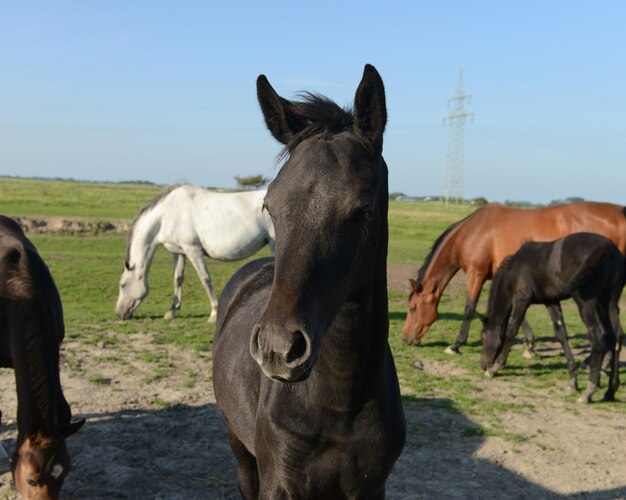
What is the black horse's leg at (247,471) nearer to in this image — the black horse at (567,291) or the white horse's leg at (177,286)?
the black horse at (567,291)

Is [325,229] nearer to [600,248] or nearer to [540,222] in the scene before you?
[600,248]

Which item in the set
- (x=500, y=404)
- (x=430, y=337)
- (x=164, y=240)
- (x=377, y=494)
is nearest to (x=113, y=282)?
(x=164, y=240)

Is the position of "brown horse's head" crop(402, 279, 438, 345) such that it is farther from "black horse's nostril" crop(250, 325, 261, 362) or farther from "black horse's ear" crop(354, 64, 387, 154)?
"black horse's nostril" crop(250, 325, 261, 362)

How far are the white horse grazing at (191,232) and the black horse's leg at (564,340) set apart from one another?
191 inches

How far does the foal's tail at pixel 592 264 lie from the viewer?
7.13 m

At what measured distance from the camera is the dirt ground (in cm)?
447

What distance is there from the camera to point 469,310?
9500 mm

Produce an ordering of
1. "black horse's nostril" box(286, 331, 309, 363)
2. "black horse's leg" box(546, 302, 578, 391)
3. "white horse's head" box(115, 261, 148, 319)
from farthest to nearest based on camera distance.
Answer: "white horse's head" box(115, 261, 148, 319)
"black horse's leg" box(546, 302, 578, 391)
"black horse's nostril" box(286, 331, 309, 363)

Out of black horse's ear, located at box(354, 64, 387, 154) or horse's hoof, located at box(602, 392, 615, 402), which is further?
horse's hoof, located at box(602, 392, 615, 402)

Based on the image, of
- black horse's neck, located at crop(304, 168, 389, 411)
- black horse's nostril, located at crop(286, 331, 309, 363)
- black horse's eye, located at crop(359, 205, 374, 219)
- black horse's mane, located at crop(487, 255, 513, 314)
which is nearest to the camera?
black horse's nostril, located at crop(286, 331, 309, 363)

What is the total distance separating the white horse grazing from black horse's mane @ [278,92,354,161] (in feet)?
Result: 27.0

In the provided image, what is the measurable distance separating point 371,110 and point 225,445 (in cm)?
373

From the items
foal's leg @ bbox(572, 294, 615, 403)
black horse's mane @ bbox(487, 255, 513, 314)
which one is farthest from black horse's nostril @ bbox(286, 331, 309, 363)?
black horse's mane @ bbox(487, 255, 513, 314)

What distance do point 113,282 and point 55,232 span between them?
11.1 metres
